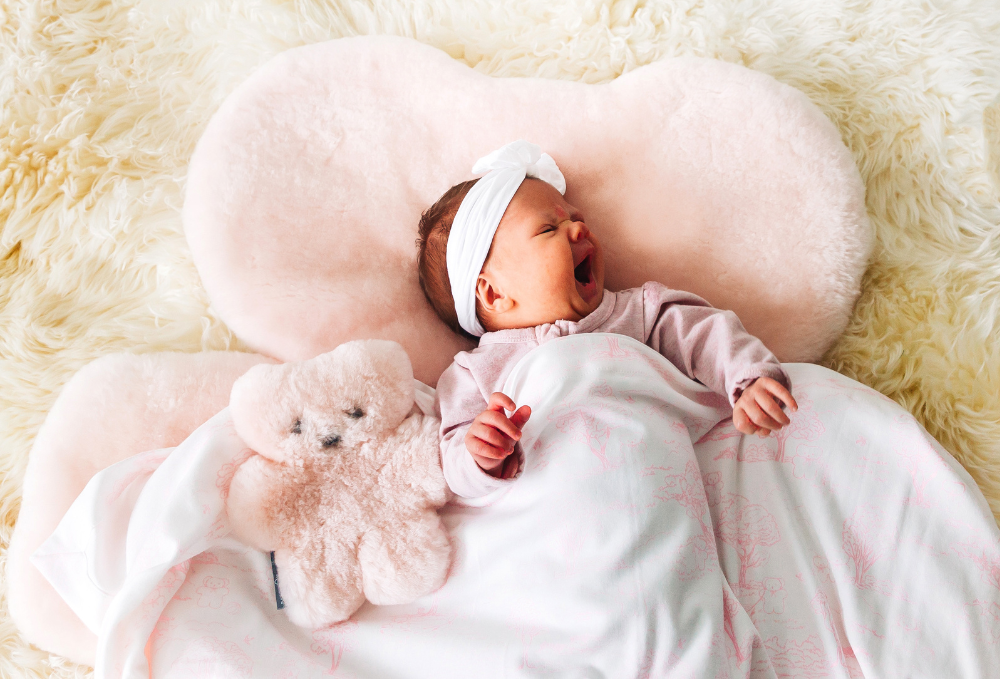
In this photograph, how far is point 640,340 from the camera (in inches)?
49.8

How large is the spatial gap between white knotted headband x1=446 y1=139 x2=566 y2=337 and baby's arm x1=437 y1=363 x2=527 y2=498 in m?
0.17

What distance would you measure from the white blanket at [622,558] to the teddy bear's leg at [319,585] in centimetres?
4

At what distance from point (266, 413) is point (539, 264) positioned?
0.53 meters

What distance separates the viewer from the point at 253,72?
1.45 m

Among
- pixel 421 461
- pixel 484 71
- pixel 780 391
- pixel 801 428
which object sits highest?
pixel 484 71

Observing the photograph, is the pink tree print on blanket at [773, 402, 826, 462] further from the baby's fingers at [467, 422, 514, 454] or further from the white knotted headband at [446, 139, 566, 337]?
the white knotted headband at [446, 139, 566, 337]

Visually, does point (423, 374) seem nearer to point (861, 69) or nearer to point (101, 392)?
point (101, 392)

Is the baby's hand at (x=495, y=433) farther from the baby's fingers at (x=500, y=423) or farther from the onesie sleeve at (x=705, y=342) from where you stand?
the onesie sleeve at (x=705, y=342)

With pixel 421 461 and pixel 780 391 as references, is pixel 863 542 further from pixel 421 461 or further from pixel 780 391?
pixel 421 461

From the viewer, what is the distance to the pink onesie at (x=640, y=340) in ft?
3.70

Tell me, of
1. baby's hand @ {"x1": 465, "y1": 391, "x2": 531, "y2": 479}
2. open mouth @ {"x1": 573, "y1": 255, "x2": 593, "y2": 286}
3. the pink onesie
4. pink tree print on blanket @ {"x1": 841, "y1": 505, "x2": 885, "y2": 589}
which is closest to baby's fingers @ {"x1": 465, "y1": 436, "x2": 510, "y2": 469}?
baby's hand @ {"x1": 465, "y1": 391, "x2": 531, "y2": 479}

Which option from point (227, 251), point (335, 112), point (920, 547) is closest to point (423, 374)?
point (227, 251)

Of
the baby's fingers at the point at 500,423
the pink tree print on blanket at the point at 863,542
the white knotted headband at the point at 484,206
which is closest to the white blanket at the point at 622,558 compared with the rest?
the pink tree print on blanket at the point at 863,542

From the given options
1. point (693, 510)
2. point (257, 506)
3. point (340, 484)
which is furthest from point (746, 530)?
point (257, 506)
